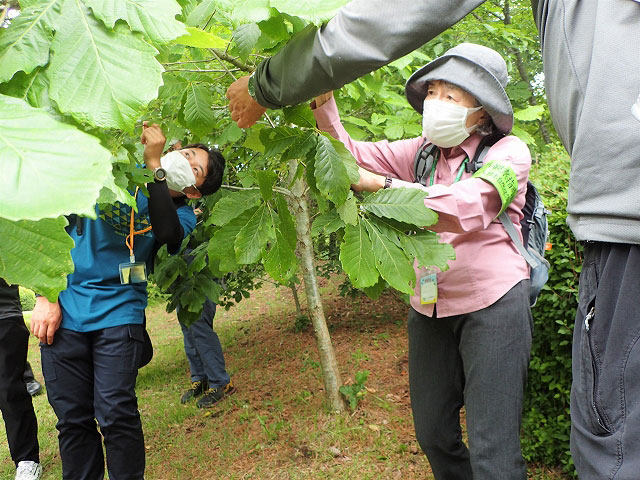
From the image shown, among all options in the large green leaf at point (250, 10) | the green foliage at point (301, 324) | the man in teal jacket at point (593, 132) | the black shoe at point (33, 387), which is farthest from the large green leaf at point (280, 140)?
the black shoe at point (33, 387)

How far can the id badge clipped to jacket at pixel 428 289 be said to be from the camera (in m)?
2.06

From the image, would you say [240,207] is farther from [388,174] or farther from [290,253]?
[388,174]

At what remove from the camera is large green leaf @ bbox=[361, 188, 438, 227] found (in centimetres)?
168

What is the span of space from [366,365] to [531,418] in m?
2.39

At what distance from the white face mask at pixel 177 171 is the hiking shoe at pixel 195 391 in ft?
10.7

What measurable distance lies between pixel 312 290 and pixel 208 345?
1.56 m

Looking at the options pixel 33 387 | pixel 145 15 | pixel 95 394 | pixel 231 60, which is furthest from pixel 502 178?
pixel 33 387

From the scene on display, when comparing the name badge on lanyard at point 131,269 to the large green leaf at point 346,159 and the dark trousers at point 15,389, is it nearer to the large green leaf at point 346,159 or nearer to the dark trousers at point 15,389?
the large green leaf at point 346,159

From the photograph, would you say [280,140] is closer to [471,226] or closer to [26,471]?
[471,226]

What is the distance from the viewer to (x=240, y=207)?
1817 mm

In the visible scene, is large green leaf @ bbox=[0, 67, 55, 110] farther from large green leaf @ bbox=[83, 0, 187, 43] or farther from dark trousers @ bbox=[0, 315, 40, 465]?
dark trousers @ bbox=[0, 315, 40, 465]

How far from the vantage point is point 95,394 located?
2625 millimetres

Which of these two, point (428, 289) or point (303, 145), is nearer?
point (303, 145)

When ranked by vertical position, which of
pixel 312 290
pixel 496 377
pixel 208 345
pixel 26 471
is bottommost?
pixel 26 471
